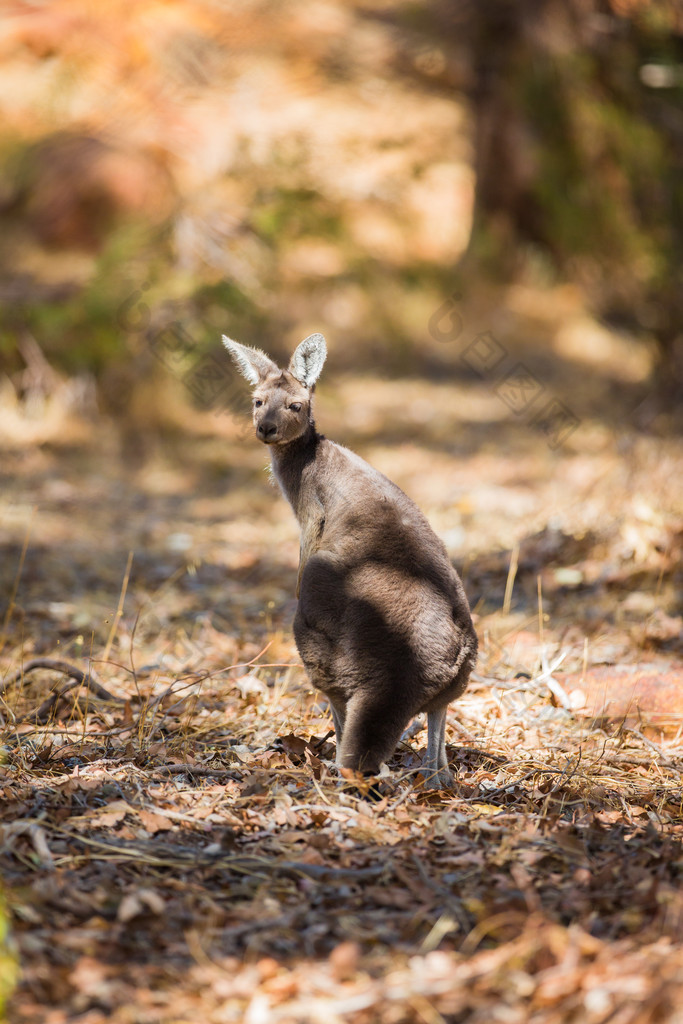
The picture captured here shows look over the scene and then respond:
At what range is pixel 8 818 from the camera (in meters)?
A: 2.80

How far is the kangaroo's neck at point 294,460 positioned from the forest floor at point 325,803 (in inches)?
26.2

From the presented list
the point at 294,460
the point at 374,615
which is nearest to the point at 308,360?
the point at 294,460

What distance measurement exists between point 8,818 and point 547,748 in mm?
1888

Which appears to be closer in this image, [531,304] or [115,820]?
[115,820]

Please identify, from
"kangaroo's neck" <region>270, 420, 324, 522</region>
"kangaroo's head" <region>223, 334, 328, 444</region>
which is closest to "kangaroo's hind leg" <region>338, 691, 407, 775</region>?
"kangaroo's neck" <region>270, 420, 324, 522</region>

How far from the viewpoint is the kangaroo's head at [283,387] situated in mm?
3377

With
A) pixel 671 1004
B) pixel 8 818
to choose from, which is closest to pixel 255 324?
pixel 8 818

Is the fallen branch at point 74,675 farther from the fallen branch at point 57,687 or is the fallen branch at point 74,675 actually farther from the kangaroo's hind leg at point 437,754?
the kangaroo's hind leg at point 437,754

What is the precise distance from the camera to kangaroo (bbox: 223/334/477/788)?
2.90 m

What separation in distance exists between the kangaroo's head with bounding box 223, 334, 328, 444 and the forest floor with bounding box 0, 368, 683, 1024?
2.96ft

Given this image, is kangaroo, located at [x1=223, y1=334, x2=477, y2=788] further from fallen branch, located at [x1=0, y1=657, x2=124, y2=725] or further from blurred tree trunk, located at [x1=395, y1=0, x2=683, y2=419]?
blurred tree trunk, located at [x1=395, y1=0, x2=683, y2=419]

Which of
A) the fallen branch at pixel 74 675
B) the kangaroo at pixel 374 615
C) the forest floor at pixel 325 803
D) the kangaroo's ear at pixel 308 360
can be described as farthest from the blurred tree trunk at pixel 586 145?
the fallen branch at pixel 74 675

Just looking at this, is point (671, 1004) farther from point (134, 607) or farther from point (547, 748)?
point (134, 607)

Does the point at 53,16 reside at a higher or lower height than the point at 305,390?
lower
